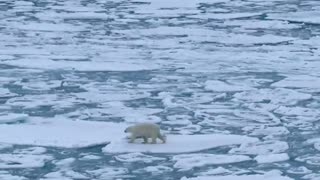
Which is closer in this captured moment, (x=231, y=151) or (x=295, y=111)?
(x=231, y=151)

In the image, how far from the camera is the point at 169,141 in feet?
16.9

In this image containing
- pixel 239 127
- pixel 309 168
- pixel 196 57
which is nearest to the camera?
pixel 309 168

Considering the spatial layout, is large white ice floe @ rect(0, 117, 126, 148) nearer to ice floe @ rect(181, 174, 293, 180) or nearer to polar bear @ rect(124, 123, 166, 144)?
polar bear @ rect(124, 123, 166, 144)

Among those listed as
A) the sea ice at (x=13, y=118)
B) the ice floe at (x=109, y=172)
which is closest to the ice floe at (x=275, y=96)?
the sea ice at (x=13, y=118)

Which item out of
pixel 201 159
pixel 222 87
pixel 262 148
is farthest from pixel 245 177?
pixel 222 87

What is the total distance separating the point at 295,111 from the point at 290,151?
90cm

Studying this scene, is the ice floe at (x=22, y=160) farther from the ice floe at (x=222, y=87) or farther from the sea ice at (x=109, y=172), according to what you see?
the ice floe at (x=222, y=87)

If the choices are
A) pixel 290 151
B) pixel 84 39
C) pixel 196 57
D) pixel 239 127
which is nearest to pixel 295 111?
pixel 239 127

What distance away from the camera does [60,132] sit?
534cm

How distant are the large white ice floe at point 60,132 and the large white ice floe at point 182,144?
129 millimetres

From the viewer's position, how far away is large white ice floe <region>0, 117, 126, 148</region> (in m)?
5.11

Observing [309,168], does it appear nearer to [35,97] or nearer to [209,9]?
[35,97]

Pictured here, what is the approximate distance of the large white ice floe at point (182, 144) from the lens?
4984 mm

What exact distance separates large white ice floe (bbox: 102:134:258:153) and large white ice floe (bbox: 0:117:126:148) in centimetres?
13
